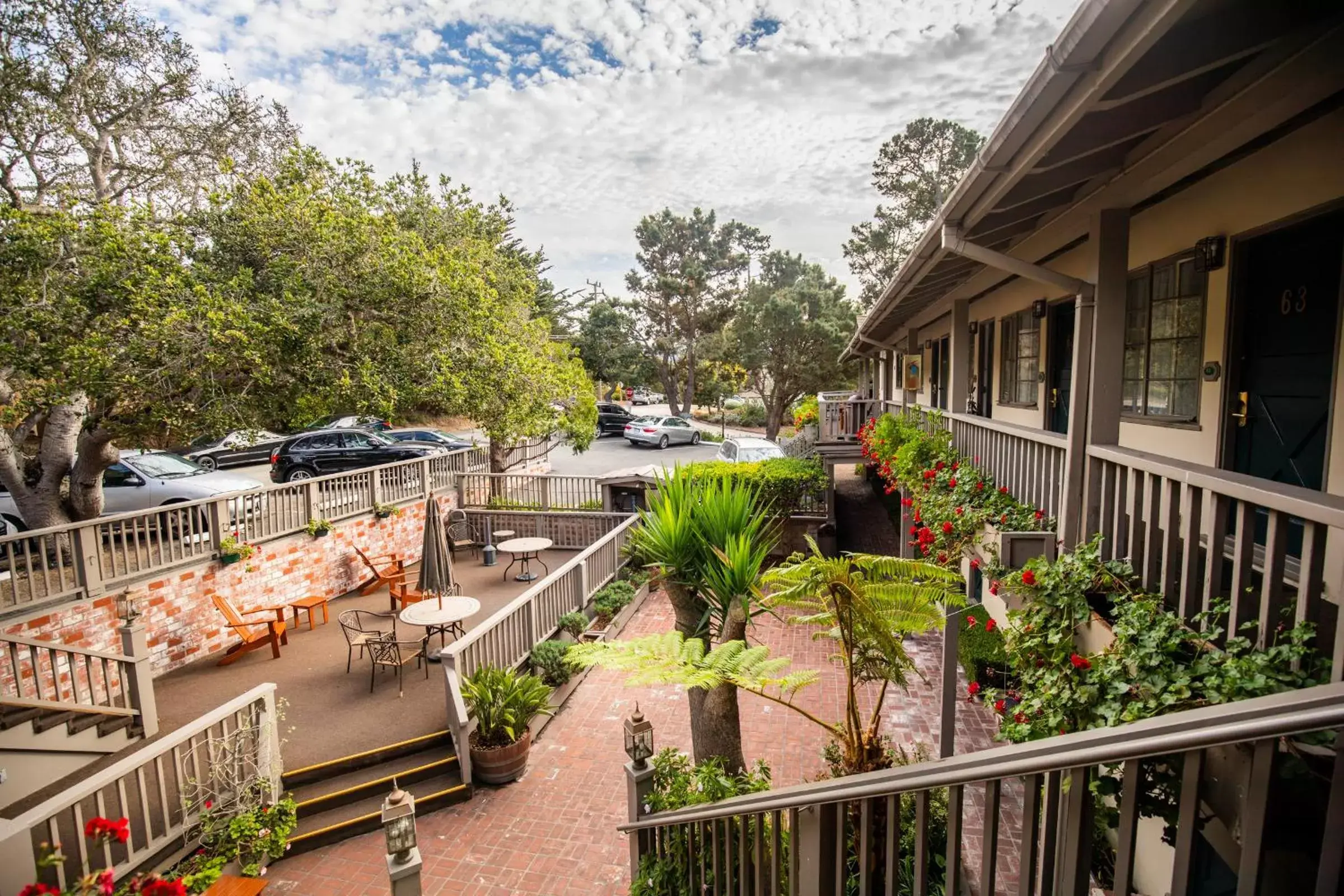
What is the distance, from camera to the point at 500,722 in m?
7.11

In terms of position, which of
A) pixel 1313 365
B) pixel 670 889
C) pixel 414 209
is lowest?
pixel 670 889

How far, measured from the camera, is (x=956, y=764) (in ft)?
5.05

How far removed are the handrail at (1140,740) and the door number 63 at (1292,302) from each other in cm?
385

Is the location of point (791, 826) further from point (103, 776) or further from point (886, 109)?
point (886, 109)

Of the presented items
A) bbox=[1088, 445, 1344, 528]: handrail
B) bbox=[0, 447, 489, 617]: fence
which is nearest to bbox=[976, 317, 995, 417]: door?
bbox=[1088, 445, 1344, 528]: handrail

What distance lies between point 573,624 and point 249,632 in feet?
15.9

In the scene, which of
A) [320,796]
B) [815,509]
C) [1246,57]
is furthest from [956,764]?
[815,509]

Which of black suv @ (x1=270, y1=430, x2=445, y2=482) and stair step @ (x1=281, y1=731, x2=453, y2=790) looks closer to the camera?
stair step @ (x1=281, y1=731, x2=453, y2=790)

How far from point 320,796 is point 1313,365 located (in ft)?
29.9

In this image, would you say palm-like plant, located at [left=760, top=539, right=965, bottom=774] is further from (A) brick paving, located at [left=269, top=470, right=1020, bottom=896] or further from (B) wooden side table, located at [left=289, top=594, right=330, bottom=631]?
(B) wooden side table, located at [left=289, top=594, right=330, bottom=631]

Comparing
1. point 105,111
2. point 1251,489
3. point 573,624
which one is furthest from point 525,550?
point 1251,489

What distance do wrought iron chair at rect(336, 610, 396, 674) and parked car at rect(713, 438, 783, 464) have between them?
10646 mm

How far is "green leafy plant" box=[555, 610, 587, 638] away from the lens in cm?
980

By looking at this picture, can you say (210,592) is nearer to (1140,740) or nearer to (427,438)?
(1140,740)
